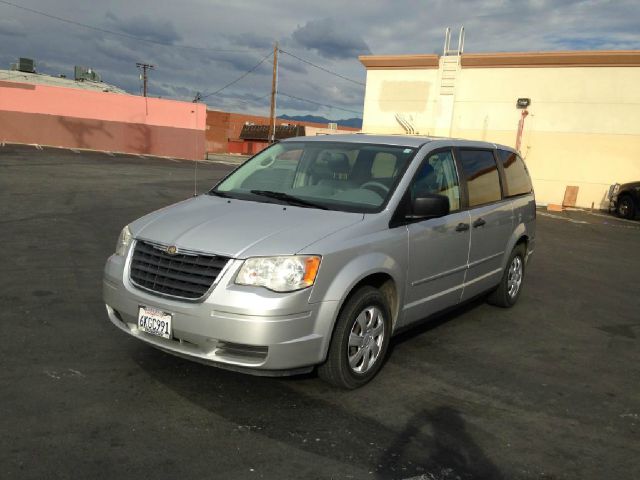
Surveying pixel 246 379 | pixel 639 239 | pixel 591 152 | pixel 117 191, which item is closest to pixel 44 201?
pixel 117 191

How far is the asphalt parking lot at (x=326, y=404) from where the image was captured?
308 centimetres

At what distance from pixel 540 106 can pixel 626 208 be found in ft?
15.9

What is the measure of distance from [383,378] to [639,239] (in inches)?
460

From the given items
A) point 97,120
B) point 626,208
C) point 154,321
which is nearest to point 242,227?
point 154,321

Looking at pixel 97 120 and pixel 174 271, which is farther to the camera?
pixel 97 120

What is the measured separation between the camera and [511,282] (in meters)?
6.50

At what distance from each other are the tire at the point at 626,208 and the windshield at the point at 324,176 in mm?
15606

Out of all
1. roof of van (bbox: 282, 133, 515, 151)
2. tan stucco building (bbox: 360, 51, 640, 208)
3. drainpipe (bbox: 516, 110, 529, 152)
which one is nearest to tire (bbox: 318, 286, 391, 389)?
roof of van (bbox: 282, 133, 515, 151)

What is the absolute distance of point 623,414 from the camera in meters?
3.93

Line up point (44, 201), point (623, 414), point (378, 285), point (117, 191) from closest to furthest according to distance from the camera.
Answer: point (623, 414)
point (378, 285)
point (44, 201)
point (117, 191)

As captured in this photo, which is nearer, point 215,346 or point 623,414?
point 215,346

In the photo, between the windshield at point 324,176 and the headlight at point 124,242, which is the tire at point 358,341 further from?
the headlight at point 124,242

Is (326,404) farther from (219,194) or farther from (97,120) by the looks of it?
(97,120)

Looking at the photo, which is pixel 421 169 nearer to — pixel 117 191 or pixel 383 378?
pixel 383 378
